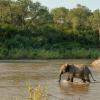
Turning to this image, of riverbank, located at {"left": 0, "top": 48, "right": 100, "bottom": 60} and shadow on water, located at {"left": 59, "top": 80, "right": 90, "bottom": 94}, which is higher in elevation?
shadow on water, located at {"left": 59, "top": 80, "right": 90, "bottom": 94}

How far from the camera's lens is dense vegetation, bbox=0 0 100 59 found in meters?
47.4

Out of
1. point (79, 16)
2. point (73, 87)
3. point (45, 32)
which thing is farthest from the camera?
point (79, 16)

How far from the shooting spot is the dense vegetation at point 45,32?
4744 centimetres

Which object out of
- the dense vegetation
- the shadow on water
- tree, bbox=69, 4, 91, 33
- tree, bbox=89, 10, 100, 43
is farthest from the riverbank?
the shadow on water

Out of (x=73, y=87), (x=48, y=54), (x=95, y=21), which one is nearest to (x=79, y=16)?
(x=95, y=21)

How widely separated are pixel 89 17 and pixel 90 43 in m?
16.5

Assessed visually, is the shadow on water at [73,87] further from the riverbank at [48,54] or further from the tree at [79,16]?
the tree at [79,16]

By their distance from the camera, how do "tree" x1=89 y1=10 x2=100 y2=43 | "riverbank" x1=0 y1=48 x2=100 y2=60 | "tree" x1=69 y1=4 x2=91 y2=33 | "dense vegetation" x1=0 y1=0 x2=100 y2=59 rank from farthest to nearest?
1. "tree" x1=69 y1=4 x2=91 y2=33
2. "tree" x1=89 y1=10 x2=100 y2=43
3. "dense vegetation" x1=0 y1=0 x2=100 y2=59
4. "riverbank" x1=0 y1=48 x2=100 y2=60

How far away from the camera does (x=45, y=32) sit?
6084 cm

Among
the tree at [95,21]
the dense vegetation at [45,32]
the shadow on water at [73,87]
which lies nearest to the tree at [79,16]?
the dense vegetation at [45,32]

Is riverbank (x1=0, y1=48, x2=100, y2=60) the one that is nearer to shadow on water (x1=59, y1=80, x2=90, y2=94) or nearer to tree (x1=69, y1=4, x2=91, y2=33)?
tree (x1=69, y1=4, x2=91, y2=33)

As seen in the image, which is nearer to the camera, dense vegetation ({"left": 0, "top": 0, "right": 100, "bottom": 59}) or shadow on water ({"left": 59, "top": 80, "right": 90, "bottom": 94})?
shadow on water ({"left": 59, "top": 80, "right": 90, "bottom": 94})

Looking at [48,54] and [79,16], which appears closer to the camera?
[48,54]

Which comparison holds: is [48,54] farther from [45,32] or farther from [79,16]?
[79,16]
